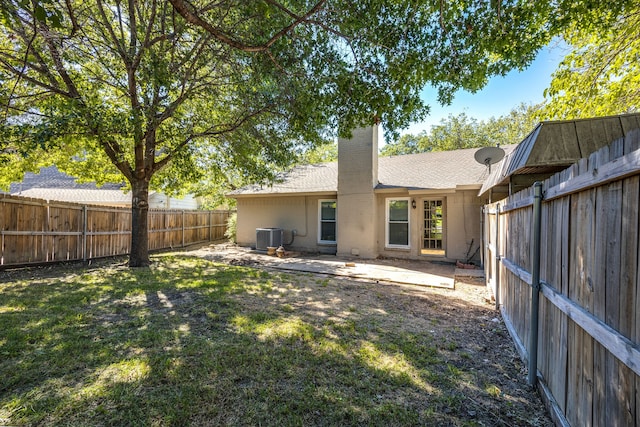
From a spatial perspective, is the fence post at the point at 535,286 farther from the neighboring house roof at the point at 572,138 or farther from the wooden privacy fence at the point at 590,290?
the neighboring house roof at the point at 572,138

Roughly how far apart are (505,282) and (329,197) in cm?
790

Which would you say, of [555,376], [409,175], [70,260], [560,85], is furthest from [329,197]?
[555,376]

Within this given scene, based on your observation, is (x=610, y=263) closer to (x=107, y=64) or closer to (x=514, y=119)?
(x=107, y=64)

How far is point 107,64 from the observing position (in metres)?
6.77

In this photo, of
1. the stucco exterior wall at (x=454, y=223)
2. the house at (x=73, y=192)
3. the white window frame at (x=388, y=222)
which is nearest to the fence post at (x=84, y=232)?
the white window frame at (x=388, y=222)

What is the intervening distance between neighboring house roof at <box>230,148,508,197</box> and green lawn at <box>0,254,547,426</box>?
554cm

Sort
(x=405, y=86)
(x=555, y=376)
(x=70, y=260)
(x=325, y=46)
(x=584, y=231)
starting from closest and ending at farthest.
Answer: (x=584, y=231) < (x=555, y=376) < (x=405, y=86) < (x=325, y=46) < (x=70, y=260)

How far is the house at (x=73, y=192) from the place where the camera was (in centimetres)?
2017

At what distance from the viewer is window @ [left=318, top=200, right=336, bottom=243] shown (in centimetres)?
1154

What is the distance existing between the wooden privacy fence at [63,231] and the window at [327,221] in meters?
6.89

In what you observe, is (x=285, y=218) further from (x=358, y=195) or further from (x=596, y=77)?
(x=596, y=77)

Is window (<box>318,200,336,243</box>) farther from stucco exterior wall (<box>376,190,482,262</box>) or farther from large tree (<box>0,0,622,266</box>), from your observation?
large tree (<box>0,0,622,266</box>)

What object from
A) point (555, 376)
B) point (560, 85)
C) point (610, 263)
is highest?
point (560, 85)

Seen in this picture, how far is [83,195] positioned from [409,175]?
77.8 feet
